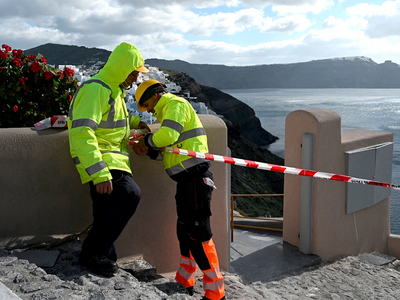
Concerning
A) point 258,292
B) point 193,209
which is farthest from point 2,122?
point 258,292

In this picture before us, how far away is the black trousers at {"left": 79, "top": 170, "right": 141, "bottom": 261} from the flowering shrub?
1.55 meters

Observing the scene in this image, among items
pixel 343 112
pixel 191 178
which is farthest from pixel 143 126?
pixel 343 112

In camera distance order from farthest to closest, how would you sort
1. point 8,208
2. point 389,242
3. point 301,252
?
point 389,242 < point 301,252 < point 8,208

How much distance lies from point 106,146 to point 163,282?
58.5 inches

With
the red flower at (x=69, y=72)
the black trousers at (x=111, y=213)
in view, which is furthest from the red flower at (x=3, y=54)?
the black trousers at (x=111, y=213)

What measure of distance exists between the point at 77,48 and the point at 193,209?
78.3 metres

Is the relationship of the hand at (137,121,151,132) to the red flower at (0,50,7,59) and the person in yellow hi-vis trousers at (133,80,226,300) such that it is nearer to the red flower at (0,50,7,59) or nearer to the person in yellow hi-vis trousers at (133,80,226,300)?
the person in yellow hi-vis trousers at (133,80,226,300)

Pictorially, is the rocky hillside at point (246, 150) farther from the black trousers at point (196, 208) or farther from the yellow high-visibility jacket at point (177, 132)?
the yellow high-visibility jacket at point (177, 132)

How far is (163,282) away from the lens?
4012 millimetres

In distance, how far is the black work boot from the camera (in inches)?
132

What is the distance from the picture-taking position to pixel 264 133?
332 feet

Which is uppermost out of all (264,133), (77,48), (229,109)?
(77,48)

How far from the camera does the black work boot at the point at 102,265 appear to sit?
11.0 ft

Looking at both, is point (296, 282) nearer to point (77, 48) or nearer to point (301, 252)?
point (301, 252)
